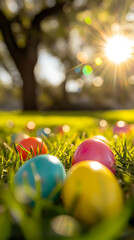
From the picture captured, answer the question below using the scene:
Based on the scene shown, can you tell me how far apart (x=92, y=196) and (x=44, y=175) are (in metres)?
0.30

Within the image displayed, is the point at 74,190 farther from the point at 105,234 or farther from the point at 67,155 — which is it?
the point at 67,155

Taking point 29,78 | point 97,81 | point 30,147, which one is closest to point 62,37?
point 29,78

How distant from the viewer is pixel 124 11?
821 cm

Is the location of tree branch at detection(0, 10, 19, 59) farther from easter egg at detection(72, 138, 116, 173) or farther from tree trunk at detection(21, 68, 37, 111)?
easter egg at detection(72, 138, 116, 173)

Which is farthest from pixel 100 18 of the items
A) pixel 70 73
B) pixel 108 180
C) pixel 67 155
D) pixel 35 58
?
pixel 108 180

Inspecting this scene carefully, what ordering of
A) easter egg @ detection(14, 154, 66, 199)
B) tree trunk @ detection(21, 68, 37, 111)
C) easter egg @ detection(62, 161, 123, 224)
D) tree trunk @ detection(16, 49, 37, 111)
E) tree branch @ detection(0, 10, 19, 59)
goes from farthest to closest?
1. tree trunk @ detection(21, 68, 37, 111)
2. tree trunk @ detection(16, 49, 37, 111)
3. tree branch @ detection(0, 10, 19, 59)
4. easter egg @ detection(14, 154, 66, 199)
5. easter egg @ detection(62, 161, 123, 224)

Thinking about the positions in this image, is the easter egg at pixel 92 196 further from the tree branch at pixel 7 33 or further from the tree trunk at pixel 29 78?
the tree trunk at pixel 29 78

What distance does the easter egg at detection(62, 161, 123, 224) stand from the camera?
0.91 m

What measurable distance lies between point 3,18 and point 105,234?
30.9 feet

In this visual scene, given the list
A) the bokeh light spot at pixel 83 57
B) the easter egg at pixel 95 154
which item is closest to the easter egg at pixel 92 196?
the easter egg at pixel 95 154

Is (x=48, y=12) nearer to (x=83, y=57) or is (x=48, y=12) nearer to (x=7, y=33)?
(x=7, y=33)

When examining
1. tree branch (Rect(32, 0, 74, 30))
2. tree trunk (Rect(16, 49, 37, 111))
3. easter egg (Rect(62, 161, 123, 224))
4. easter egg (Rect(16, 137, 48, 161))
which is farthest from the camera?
tree trunk (Rect(16, 49, 37, 111))

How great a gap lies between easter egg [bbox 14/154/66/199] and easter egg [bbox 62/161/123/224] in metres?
0.10

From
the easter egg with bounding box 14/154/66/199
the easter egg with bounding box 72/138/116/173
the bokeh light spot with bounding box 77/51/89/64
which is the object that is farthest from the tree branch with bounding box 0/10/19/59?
the easter egg with bounding box 14/154/66/199
